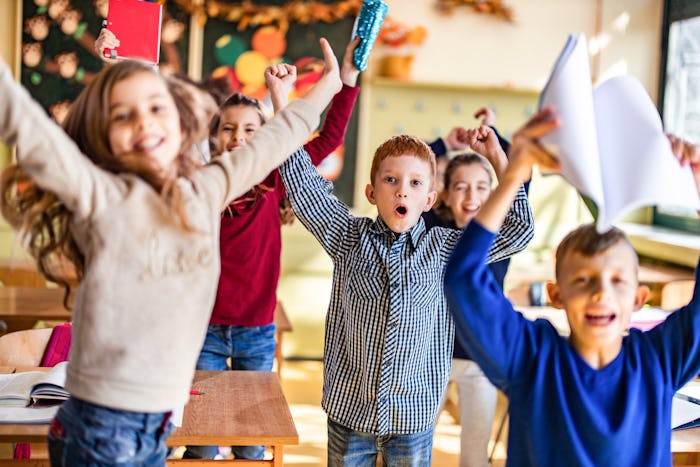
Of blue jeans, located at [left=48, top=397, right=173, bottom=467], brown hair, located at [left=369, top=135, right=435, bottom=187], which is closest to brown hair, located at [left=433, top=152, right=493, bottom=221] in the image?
brown hair, located at [left=369, top=135, right=435, bottom=187]

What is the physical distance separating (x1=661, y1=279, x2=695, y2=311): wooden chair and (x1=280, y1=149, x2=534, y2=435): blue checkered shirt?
2033 millimetres

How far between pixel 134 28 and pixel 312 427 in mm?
2513

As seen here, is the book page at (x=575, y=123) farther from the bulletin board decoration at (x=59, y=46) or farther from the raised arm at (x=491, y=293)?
the bulletin board decoration at (x=59, y=46)

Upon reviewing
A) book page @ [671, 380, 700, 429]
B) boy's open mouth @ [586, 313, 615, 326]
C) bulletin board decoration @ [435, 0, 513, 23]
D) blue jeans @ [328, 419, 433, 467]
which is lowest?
blue jeans @ [328, 419, 433, 467]

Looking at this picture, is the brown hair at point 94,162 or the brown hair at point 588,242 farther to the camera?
the brown hair at point 588,242

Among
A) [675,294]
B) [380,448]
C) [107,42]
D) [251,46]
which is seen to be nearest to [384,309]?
[380,448]

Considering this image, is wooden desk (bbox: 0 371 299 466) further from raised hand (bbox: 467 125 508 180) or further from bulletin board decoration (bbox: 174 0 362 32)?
bulletin board decoration (bbox: 174 0 362 32)

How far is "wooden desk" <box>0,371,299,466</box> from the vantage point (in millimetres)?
1675

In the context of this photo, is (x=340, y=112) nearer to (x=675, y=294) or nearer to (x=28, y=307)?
(x=28, y=307)

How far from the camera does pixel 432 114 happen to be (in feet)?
17.8

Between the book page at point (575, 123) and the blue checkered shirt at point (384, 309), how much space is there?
59 cm

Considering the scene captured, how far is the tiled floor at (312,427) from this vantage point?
3.72m

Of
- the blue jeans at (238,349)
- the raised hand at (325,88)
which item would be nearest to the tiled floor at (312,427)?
the blue jeans at (238,349)

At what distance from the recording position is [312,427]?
414cm
